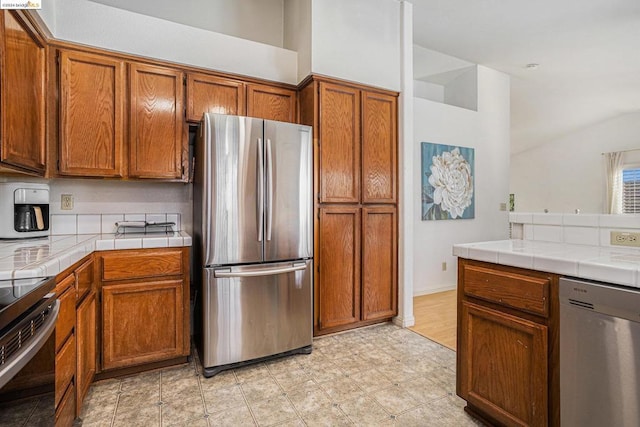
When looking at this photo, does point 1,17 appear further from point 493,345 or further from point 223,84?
point 493,345

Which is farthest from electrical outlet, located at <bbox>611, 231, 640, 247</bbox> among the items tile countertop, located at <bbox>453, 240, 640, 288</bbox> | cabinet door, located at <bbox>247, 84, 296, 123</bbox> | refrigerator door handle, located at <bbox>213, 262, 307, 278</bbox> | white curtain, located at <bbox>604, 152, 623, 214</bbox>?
white curtain, located at <bbox>604, 152, 623, 214</bbox>

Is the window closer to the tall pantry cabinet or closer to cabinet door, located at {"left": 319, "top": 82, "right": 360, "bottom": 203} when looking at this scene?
the tall pantry cabinet

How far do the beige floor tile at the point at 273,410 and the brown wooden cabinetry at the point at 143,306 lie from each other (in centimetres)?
70

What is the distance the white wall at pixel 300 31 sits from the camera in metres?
2.77

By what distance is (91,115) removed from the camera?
228cm

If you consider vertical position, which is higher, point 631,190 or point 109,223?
point 631,190

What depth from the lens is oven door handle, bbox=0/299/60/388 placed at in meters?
0.77

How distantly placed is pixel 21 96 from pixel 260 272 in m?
1.66

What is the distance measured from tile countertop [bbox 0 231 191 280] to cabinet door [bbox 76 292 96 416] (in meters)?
0.30

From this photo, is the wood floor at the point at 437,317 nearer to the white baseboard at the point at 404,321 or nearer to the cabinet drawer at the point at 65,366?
the white baseboard at the point at 404,321

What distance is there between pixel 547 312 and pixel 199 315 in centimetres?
208

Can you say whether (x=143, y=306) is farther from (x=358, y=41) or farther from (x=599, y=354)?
(x=358, y=41)

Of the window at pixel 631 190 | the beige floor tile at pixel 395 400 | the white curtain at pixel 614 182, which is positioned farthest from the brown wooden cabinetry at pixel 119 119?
the window at pixel 631 190

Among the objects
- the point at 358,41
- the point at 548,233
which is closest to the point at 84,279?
the point at 548,233
